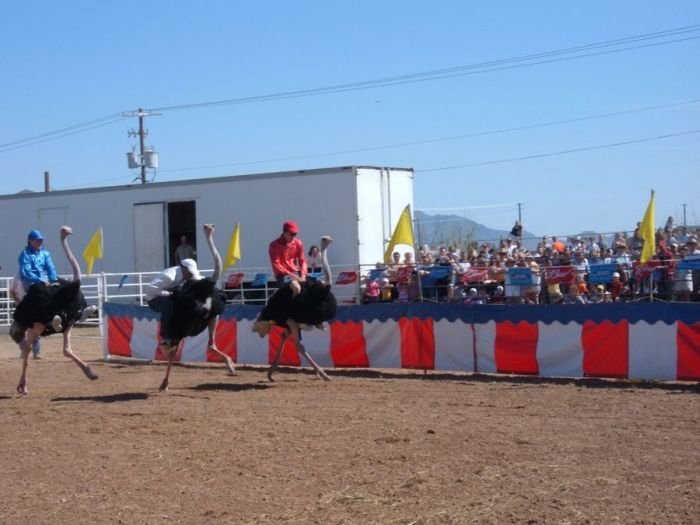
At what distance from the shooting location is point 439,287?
19.8 metres

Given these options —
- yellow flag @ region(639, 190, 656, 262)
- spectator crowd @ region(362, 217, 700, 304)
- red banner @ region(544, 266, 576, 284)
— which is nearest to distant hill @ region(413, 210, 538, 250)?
spectator crowd @ region(362, 217, 700, 304)

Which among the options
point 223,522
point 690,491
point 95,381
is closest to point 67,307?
point 95,381

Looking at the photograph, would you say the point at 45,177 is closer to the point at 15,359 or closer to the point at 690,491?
the point at 15,359

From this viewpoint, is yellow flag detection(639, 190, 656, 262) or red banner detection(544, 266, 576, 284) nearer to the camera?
yellow flag detection(639, 190, 656, 262)

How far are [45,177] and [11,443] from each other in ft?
194

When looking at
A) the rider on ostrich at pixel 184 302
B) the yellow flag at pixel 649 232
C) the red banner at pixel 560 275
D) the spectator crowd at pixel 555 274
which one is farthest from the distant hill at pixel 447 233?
the rider on ostrich at pixel 184 302

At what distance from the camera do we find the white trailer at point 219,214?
965 inches

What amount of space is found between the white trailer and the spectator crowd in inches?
92.9

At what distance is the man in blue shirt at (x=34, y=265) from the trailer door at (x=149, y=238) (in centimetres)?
1528

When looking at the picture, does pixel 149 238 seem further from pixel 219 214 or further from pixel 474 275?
pixel 474 275

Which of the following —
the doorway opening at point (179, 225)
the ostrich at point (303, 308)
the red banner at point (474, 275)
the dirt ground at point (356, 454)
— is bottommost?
the dirt ground at point (356, 454)

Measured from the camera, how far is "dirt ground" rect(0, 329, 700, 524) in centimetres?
662

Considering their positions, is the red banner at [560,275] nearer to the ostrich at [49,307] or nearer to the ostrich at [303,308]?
the ostrich at [303,308]

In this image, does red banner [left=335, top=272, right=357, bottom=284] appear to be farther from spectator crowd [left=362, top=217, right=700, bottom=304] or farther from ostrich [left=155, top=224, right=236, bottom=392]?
ostrich [left=155, top=224, right=236, bottom=392]
